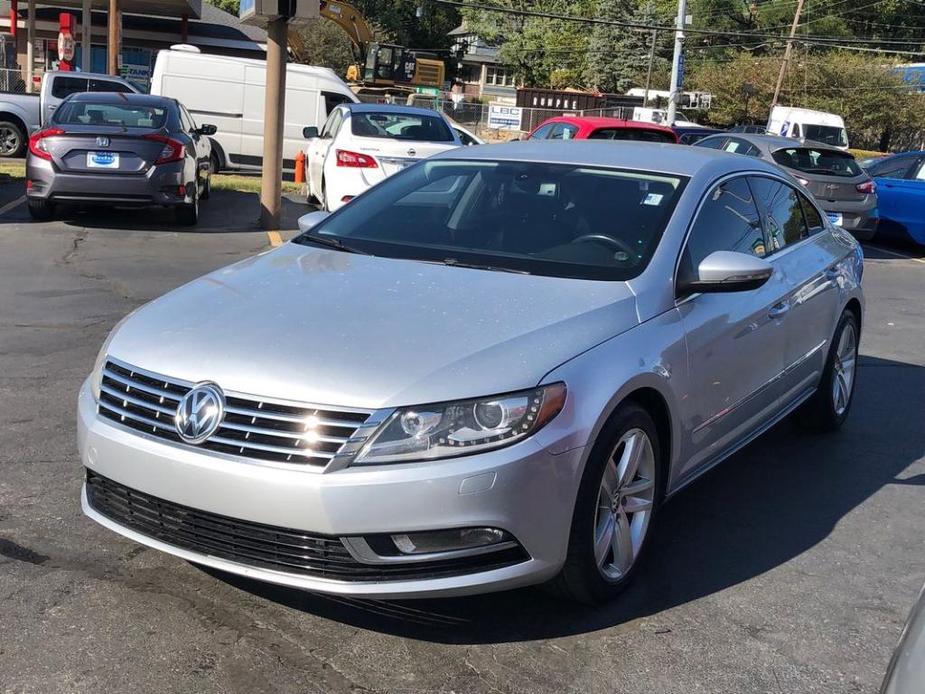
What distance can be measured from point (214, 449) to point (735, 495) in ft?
9.07

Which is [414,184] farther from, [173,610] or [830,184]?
[830,184]

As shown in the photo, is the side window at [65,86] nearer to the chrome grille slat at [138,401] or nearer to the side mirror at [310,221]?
the side mirror at [310,221]

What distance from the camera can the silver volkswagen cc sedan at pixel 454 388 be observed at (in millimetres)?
3180

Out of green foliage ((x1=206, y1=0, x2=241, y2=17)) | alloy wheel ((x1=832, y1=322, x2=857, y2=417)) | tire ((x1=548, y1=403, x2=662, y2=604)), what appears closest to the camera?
tire ((x1=548, y1=403, x2=662, y2=604))

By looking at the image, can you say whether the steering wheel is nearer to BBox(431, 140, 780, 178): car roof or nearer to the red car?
BBox(431, 140, 780, 178): car roof

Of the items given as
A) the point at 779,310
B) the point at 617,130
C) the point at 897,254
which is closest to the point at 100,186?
A: the point at 617,130

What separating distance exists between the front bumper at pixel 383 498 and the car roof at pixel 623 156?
1.93 metres

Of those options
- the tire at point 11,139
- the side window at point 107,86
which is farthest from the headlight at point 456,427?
the tire at point 11,139

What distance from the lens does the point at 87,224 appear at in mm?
12391

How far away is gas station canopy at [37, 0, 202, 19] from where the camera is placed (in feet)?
117

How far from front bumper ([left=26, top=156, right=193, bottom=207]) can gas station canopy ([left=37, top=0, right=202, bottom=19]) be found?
82.8ft

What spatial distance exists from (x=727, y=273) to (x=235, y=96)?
57.5ft

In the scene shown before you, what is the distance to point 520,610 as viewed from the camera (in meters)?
3.74

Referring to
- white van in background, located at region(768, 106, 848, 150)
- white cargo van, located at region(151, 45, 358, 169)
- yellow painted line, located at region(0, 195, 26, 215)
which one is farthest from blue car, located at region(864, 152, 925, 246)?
white van in background, located at region(768, 106, 848, 150)
